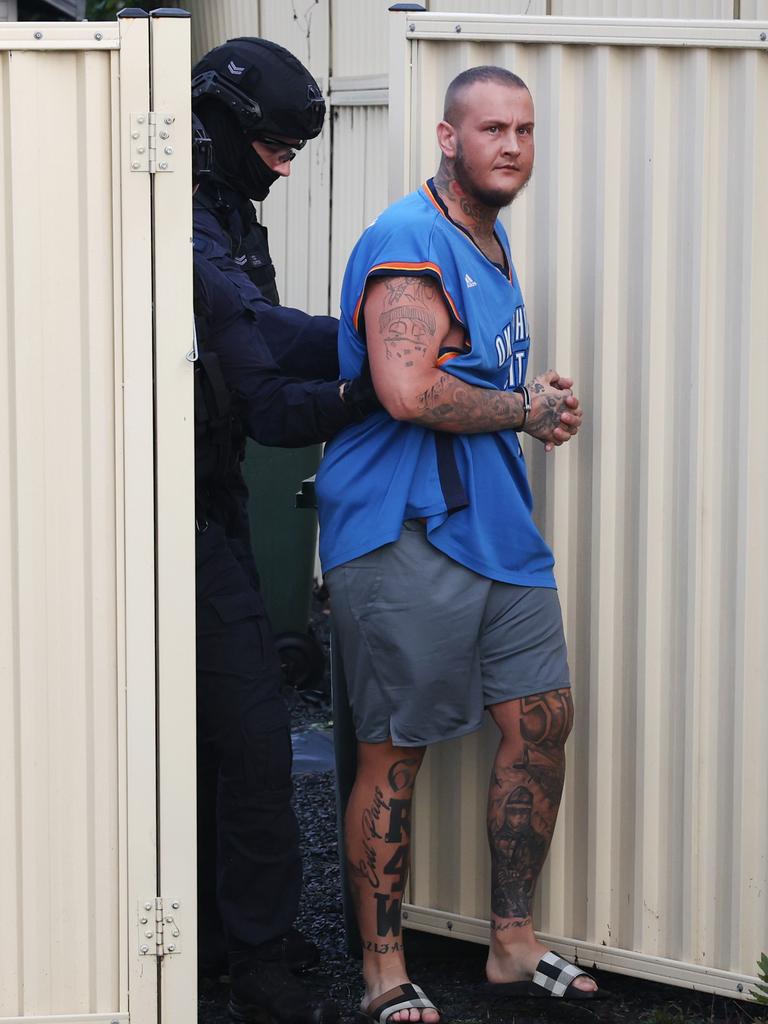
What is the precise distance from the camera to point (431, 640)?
11.7 feet

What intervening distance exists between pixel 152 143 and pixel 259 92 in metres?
0.80

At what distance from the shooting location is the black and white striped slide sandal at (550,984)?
371 centimetres

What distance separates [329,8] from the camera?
822 centimetres

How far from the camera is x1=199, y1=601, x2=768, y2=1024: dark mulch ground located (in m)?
3.74

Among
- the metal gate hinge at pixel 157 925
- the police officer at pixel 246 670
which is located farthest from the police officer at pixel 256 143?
the metal gate hinge at pixel 157 925

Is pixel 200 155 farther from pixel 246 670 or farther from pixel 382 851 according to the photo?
pixel 382 851

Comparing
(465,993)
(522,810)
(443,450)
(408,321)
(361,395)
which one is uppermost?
(408,321)

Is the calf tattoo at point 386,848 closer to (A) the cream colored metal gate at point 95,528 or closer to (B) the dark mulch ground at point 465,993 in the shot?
(B) the dark mulch ground at point 465,993

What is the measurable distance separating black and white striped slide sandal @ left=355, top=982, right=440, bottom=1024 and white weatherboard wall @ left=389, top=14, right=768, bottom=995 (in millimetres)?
424

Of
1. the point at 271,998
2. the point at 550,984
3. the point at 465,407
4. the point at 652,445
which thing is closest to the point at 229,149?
the point at 465,407

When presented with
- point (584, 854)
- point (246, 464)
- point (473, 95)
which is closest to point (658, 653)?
point (584, 854)

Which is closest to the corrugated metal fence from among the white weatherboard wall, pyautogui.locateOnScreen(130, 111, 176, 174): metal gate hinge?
the white weatherboard wall

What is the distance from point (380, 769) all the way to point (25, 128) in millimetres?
1623

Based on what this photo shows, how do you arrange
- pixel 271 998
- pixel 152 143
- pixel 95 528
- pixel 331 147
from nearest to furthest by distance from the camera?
pixel 152 143 < pixel 95 528 < pixel 271 998 < pixel 331 147
